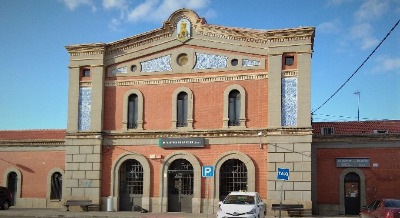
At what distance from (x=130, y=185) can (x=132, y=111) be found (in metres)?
4.92

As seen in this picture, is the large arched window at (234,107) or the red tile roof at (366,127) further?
the red tile roof at (366,127)

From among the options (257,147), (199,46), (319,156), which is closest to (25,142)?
(199,46)

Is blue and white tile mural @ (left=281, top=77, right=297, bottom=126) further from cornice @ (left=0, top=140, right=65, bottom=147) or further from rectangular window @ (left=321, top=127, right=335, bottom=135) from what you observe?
cornice @ (left=0, top=140, right=65, bottom=147)

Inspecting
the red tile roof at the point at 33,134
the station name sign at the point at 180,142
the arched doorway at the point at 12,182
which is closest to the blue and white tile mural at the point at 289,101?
the station name sign at the point at 180,142

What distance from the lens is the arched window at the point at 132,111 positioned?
32.6m

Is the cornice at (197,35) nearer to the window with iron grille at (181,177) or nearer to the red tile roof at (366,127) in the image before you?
the red tile roof at (366,127)

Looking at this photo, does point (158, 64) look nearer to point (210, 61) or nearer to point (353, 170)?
point (210, 61)

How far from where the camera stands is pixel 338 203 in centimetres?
3031

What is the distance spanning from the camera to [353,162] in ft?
99.5

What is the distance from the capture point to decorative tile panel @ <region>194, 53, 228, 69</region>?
3144 centimetres

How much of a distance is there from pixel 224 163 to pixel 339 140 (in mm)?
7352

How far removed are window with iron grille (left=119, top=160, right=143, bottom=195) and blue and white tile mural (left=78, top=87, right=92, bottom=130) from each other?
3.72 meters

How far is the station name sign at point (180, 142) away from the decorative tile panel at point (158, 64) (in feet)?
15.6

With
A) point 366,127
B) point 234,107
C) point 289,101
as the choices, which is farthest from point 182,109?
point 366,127
